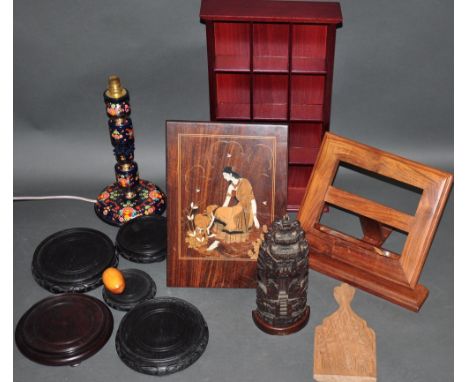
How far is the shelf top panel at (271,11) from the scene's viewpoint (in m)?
→ 2.89

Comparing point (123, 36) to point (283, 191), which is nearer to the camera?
point (283, 191)

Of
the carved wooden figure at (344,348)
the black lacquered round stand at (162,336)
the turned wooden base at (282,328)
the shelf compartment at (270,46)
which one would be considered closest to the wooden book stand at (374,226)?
the carved wooden figure at (344,348)

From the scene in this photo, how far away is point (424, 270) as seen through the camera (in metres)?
2.96

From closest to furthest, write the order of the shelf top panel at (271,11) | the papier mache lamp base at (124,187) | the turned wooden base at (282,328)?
the turned wooden base at (282,328) → the shelf top panel at (271,11) → the papier mache lamp base at (124,187)

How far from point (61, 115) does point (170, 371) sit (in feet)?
4.98

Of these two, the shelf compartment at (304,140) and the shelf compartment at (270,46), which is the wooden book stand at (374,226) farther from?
the shelf compartment at (270,46)

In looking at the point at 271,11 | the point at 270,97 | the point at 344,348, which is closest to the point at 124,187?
the point at 270,97

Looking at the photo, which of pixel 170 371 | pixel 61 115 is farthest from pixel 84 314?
pixel 61 115

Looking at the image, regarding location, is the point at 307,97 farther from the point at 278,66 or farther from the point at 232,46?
the point at 232,46

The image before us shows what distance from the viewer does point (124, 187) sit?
126 inches

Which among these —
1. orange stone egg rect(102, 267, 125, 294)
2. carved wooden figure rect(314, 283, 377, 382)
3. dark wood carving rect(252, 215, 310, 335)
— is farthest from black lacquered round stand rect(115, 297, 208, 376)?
carved wooden figure rect(314, 283, 377, 382)

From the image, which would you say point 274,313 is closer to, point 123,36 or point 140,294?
point 140,294

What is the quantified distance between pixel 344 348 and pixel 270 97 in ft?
3.74

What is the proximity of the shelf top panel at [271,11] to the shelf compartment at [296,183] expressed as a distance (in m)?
0.67
